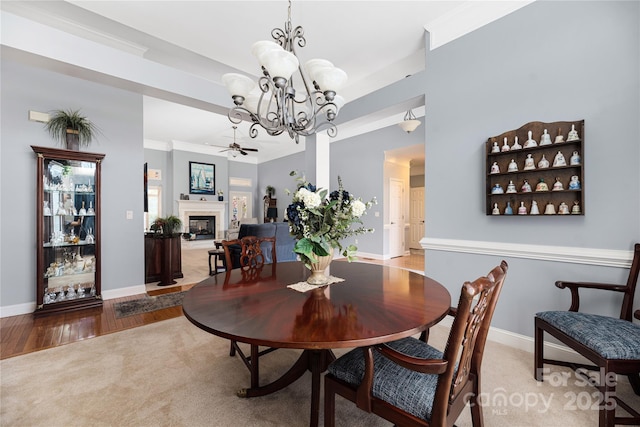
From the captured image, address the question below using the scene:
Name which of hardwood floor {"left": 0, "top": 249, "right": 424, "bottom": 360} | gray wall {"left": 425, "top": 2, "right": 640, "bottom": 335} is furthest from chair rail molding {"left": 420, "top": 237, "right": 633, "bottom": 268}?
hardwood floor {"left": 0, "top": 249, "right": 424, "bottom": 360}

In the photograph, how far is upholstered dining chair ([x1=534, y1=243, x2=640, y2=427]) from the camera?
52.6 inches

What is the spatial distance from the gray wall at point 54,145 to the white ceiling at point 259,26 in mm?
660

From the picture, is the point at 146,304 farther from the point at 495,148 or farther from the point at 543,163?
the point at 543,163

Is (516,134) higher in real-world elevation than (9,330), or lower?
higher

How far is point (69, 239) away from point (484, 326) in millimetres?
4232

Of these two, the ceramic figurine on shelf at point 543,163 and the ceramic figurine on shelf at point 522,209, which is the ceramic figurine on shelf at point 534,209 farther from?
the ceramic figurine on shelf at point 543,163

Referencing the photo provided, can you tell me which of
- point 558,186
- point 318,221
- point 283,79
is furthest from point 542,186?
point 283,79

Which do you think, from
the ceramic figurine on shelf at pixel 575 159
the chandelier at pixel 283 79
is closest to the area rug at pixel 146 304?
the chandelier at pixel 283 79

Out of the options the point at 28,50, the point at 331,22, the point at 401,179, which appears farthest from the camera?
the point at 401,179

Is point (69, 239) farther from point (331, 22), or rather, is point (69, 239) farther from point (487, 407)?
point (487, 407)

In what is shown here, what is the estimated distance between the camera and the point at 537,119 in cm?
218

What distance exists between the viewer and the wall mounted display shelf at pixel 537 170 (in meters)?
2.00

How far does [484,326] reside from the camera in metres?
1.14

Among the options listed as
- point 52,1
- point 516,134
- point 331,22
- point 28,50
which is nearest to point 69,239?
point 28,50
